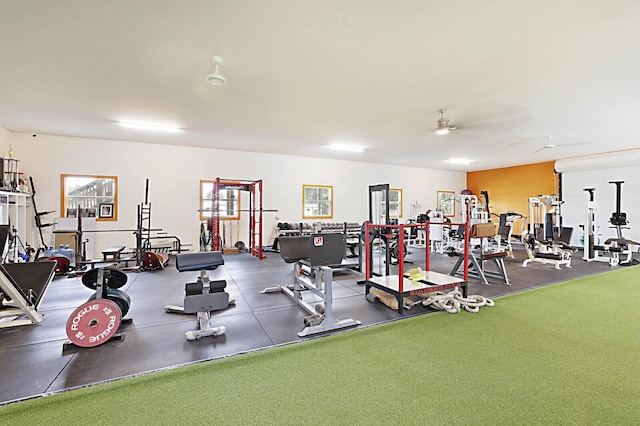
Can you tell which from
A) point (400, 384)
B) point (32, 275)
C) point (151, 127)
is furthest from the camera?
point (151, 127)

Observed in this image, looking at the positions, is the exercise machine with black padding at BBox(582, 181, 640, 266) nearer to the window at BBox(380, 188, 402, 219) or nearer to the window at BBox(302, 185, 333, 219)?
the window at BBox(380, 188, 402, 219)

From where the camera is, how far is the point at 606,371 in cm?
215

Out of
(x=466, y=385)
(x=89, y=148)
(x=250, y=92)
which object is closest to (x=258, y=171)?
(x=89, y=148)

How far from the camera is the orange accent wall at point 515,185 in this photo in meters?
9.80

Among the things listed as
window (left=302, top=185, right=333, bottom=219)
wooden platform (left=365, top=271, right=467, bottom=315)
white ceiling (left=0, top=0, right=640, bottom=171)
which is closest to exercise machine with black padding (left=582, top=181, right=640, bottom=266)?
white ceiling (left=0, top=0, right=640, bottom=171)

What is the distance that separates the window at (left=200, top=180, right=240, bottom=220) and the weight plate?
5.65 meters

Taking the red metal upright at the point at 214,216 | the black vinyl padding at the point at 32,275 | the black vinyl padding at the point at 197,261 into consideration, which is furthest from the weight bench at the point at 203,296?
the red metal upright at the point at 214,216

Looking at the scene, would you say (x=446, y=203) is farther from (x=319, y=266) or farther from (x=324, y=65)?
(x=319, y=266)

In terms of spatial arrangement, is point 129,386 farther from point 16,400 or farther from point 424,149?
point 424,149

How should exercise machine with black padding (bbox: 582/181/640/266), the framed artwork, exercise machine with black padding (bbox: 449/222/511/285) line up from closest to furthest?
1. exercise machine with black padding (bbox: 449/222/511/285)
2. exercise machine with black padding (bbox: 582/181/640/266)
3. the framed artwork

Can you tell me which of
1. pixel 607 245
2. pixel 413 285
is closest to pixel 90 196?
pixel 413 285

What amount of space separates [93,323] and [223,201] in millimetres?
6031

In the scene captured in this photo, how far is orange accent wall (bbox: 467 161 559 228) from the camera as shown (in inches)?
386

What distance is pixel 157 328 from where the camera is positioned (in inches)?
116
